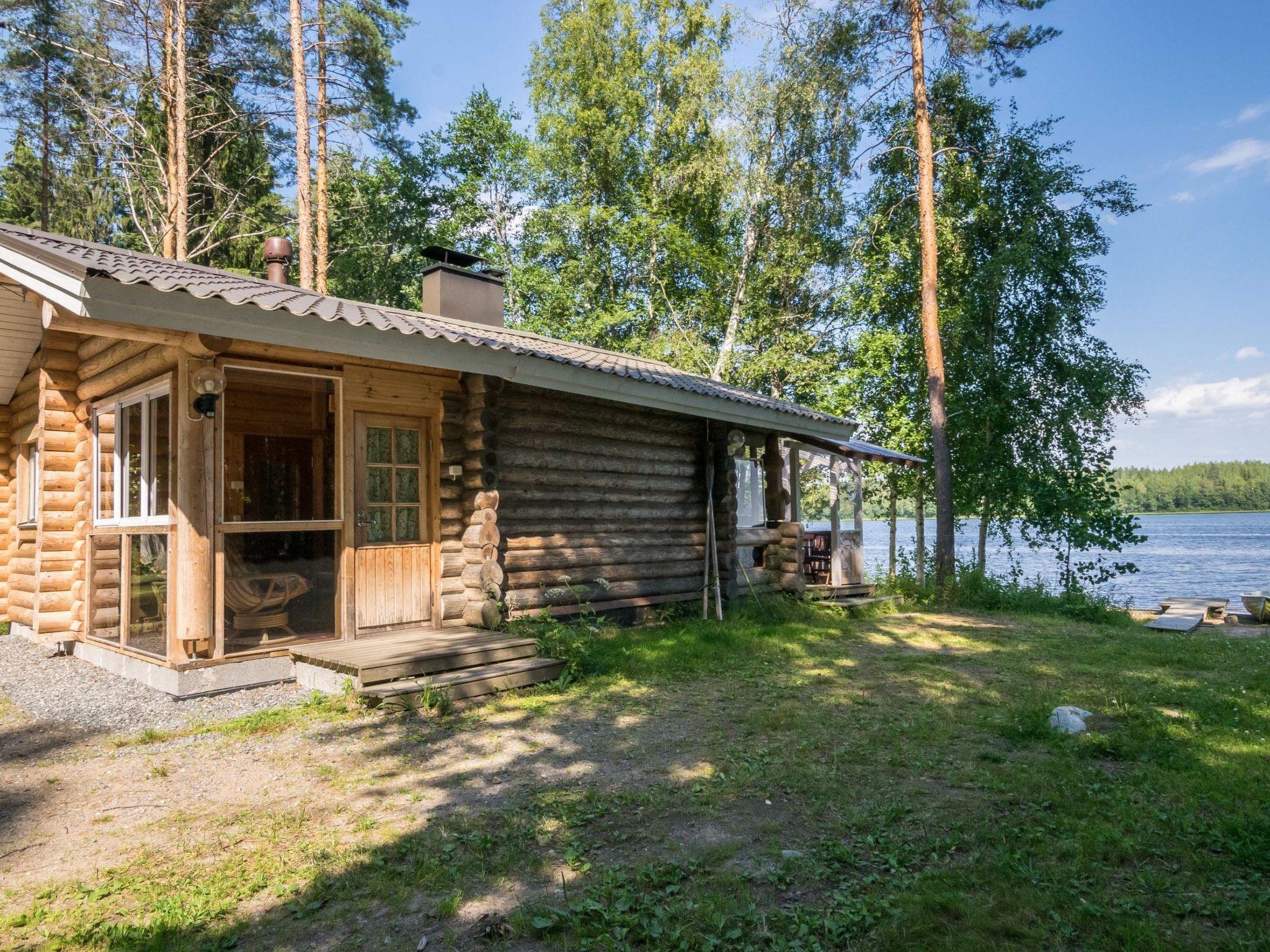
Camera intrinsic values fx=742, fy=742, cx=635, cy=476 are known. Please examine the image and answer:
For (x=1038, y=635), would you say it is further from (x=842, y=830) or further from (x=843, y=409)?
(x=843, y=409)

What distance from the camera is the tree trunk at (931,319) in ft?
40.4

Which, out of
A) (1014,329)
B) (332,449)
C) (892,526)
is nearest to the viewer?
(332,449)

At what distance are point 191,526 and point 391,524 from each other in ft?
5.45

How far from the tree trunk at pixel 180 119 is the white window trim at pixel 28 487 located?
18.0 ft

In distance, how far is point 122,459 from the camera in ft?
20.9

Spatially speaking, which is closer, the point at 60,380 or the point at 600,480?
the point at 60,380

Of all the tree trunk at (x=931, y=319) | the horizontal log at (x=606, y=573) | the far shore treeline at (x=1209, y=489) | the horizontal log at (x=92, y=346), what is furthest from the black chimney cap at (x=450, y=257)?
the far shore treeline at (x=1209, y=489)

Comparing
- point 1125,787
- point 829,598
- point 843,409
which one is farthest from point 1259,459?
point 1125,787

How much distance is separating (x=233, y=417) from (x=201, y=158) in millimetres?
13102

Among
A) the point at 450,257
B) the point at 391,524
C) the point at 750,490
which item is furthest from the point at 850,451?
the point at 391,524

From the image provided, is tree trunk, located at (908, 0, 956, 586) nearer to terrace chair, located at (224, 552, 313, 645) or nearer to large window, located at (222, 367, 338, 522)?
large window, located at (222, 367, 338, 522)

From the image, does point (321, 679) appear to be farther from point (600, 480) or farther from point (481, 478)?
point (600, 480)

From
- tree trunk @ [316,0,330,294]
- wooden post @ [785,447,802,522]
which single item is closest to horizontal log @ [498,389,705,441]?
wooden post @ [785,447,802,522]

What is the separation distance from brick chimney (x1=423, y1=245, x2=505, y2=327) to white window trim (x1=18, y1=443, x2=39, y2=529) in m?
4.71
